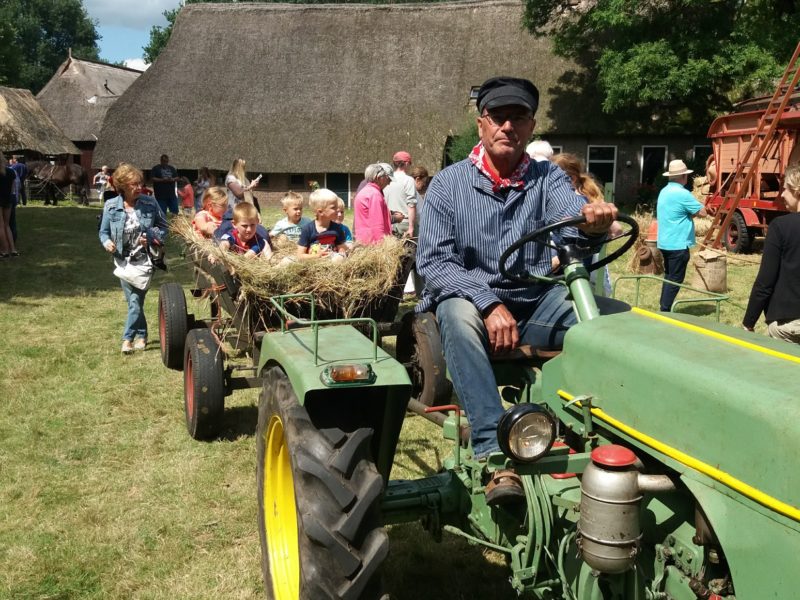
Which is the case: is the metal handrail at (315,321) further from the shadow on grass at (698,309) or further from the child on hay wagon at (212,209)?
the shadow on grass at (698,309)

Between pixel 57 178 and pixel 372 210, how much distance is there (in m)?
23.6

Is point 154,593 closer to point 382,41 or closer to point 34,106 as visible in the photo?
point 382,41

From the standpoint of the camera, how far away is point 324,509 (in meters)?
2.53

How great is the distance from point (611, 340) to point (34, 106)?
120ft

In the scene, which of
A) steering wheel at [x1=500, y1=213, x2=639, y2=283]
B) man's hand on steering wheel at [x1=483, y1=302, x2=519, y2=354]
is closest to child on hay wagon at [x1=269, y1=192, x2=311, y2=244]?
steering wheel at [x1=500, y1=213, x2=639, y2=283]

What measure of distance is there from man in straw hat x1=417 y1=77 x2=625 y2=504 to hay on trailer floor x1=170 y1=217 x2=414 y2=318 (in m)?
1.47

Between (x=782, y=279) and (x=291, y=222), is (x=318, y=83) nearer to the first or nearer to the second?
(x=291, y=222)

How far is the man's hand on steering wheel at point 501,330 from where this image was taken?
3014mm

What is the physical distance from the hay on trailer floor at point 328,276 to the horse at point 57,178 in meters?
24.1

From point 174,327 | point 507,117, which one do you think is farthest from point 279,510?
point 174,327

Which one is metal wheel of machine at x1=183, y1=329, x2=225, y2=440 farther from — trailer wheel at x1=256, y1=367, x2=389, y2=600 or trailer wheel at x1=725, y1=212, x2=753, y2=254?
trailer wheel at x1=725, y1=212, x2=753, y2=254

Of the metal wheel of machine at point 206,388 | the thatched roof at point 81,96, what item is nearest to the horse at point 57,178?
the thatched roof at point 81,96

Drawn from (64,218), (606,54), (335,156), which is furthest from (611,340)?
(335,156)

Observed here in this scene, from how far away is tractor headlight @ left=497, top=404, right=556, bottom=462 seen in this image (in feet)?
7.87
